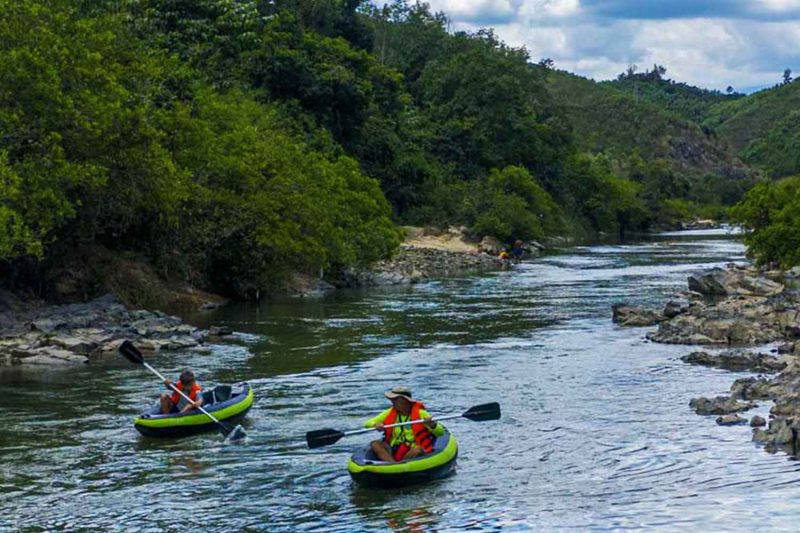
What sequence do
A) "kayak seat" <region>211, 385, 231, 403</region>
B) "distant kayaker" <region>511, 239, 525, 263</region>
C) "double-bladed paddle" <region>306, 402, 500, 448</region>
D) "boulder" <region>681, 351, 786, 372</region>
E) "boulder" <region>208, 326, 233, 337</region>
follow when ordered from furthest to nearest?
"distant kayaker" <region>511, 239, 525, 263</region>, "boulder" <region>208, 326, 233, 337</region>, "boulder" <region>681, 351, 786, 372</region>, "kayak seat" <region>211, 385, 231, 403</region>, "double-bladed paddle" <region>306, 402, 500, 448</region>

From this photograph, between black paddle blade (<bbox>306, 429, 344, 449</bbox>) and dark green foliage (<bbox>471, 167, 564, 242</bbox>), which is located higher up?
dark green foliage (<bbox>471, 167, 564, 242</bbox>)

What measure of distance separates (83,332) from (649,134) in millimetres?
162361

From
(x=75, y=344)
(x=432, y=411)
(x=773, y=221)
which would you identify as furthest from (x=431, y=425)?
(x=773, y=221)

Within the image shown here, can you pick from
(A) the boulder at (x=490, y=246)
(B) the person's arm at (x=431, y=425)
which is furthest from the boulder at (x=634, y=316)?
(A) the boulder at (x=490, y=246)

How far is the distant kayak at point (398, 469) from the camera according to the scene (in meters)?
14.7

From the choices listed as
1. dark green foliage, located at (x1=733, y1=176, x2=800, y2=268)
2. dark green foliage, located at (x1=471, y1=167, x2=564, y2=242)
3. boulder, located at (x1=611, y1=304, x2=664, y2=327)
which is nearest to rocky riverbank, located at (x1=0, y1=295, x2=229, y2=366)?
boulder, located at (x1=611, y1=304, x2=664, y2=327)

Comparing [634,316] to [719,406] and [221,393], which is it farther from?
[221,393]

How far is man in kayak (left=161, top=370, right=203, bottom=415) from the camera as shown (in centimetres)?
1836

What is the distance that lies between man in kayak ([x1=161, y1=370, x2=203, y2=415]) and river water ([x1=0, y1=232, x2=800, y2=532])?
63cm

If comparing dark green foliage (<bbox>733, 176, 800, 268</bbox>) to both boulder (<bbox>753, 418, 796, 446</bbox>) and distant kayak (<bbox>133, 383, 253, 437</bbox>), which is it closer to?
boulder (<bbox>753, 418, 796, 446</bbox>)

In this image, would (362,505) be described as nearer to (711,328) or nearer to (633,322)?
(711,328)

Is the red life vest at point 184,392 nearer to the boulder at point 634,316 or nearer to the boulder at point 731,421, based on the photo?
the boulder at point 731,421

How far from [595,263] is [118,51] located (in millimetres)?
34149

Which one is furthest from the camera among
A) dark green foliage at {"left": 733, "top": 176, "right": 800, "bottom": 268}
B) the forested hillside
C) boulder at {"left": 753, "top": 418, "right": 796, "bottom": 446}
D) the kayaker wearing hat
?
dark green foliage at {"left": 733, "top": 176, "right": 800, "bottom": 268}
